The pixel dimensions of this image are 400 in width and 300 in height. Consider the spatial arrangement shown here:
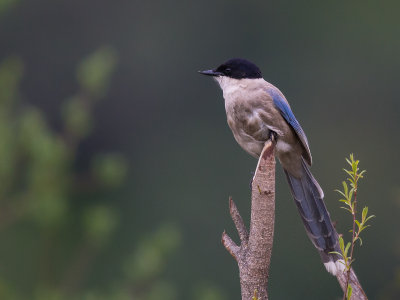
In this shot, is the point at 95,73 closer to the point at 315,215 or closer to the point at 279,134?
the point at 279,134

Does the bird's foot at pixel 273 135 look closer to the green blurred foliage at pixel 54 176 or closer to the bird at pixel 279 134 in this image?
the bird at pixel 279 134

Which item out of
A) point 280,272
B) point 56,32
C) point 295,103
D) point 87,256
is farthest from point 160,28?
point 87,256

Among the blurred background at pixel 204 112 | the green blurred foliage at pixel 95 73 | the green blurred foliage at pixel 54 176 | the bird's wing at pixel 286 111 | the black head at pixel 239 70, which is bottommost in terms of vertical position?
the blurred background at pixel 204 112

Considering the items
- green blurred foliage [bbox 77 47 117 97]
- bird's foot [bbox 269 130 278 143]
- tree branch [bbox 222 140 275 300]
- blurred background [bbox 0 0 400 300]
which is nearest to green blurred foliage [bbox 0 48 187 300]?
green blurred foliage [bbox 77 47 117 97]

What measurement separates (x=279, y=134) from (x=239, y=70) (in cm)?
53

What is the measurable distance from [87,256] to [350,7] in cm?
1228

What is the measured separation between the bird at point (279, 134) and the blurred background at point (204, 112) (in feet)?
21.4

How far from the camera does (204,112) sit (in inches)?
606

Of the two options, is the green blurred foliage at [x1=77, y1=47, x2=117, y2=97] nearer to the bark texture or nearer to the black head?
the black head

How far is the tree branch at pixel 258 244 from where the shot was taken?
3.71 metres

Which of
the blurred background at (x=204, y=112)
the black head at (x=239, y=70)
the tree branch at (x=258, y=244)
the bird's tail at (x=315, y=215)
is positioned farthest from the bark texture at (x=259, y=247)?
the blurred background at (x=204, y=112)

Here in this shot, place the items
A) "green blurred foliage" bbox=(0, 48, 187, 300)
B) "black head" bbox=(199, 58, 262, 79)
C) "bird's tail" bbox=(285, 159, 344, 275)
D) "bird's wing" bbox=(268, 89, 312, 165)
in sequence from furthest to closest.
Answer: "green blurred foliage" bbox=(0, 48, 187, 300) < "black head" bbox=(199, 58, 262, 79) < "bird's wing" bbox=(268, 89, 312, 165) < "bird's tail" bbox=(285, 159, 344, 275)

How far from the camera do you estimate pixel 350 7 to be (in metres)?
18.0

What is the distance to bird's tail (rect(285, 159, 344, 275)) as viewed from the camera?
16.0 ft
